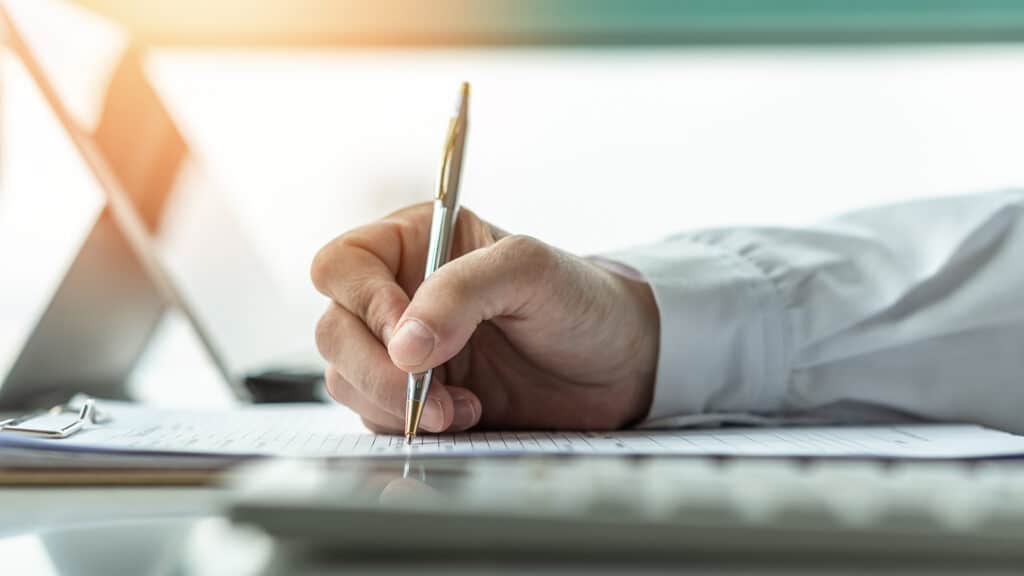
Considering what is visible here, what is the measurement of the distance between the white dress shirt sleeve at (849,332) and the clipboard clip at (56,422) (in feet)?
1.11

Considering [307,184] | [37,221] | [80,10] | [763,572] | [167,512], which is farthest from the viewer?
[307,184]

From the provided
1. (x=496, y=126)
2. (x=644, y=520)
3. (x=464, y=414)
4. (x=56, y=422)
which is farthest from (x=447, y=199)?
(x=496, y=126)

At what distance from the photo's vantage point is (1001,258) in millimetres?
655

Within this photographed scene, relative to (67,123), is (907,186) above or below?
below

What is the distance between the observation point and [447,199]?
0.59m

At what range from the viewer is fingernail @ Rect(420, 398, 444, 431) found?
530 mm

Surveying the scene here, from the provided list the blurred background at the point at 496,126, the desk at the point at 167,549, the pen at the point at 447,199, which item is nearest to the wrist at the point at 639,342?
the pen at the point at 447,199

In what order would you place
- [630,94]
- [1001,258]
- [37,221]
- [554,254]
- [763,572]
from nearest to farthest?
[763,572]
[554,254]
[1001,258]
[37,221]
[630,94]

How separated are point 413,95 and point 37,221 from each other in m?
0.94

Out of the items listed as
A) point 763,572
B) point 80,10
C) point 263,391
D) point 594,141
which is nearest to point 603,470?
point 763,572

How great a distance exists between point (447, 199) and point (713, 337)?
0.19 m

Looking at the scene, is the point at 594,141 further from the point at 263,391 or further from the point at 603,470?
the point at 603,470

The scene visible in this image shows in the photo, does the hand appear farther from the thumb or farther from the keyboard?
the keyboard

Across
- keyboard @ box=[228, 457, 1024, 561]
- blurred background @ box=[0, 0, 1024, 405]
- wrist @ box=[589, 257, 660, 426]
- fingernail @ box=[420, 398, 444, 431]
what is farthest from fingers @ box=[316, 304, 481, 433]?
blurred background @ box=[0, 0, 1024, 405]
